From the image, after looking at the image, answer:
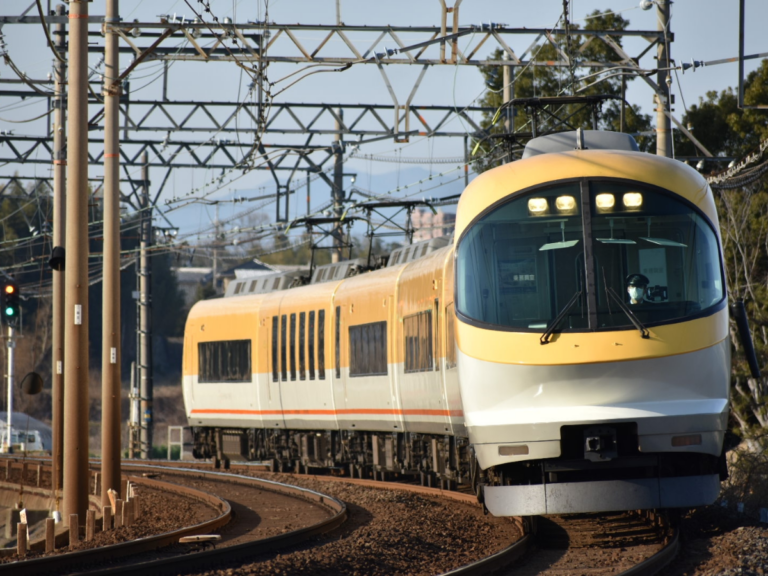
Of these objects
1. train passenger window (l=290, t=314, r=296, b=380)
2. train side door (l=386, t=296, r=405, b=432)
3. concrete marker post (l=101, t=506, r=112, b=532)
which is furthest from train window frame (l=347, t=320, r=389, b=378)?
concrete marker post (l=101, t=506, r=112, b=532)

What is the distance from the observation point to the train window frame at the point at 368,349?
1823 cm

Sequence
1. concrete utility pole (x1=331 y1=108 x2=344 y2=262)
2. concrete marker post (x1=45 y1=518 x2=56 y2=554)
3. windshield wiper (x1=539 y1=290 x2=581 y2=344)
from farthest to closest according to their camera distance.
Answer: concrete utility pole (x1=331 y1=108 x2=344 y2=262), concrete marker post (x1=45 y1=518 x2=56 y2=554), windshield wiper (x1=539 y1=290 x2=581 y2=344)

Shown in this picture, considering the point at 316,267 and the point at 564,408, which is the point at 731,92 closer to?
the point at 316,267

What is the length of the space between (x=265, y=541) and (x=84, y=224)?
5766 mm

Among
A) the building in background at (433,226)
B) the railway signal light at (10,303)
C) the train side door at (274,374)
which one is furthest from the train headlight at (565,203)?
the railway signal light at (10,303)

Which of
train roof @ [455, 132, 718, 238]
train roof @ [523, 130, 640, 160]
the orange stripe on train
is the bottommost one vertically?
the orange stripe on train

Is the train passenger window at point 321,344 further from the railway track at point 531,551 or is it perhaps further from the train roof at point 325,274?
the railway track at point 531,551

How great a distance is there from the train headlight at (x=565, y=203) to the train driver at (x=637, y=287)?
0.83 meters

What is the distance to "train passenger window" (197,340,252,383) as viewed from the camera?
24.6 meters

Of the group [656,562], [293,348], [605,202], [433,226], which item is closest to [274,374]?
[293,348]

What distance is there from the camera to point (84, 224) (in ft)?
51.8

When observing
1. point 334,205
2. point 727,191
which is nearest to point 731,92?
point 727,191

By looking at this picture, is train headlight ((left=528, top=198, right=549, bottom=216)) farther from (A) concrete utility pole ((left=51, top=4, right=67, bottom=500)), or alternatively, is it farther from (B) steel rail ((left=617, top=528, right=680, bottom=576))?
(A) concrete utility pole ((left=51, top=4, right=67, bottom=500))

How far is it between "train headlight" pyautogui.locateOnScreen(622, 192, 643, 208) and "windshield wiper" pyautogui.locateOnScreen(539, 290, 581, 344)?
0.99m
